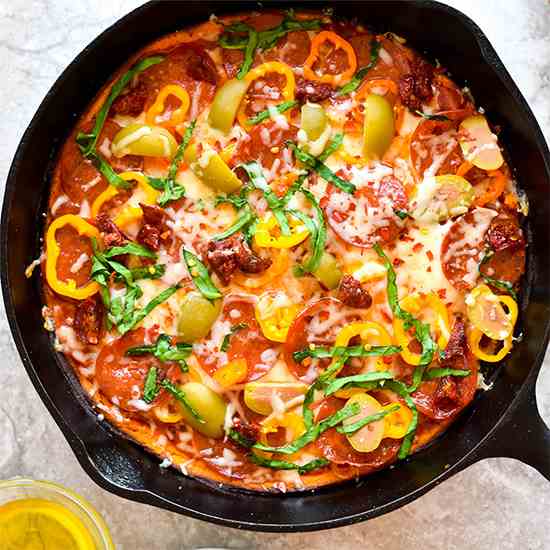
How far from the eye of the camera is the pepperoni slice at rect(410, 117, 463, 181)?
11.4 feet

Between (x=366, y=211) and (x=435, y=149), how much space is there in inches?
15.6

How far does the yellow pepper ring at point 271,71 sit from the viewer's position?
345cm

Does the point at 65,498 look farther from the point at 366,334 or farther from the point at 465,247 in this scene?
the point at 465,247

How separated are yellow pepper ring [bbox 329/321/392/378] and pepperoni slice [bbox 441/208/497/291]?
334mm

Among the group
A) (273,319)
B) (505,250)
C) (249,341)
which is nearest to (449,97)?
(505,250)

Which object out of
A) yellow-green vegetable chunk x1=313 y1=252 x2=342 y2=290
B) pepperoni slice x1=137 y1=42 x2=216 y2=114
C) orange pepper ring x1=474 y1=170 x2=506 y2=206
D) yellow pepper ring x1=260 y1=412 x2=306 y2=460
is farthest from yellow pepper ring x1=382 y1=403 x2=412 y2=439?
pepperoni slice x1=137 y1=42 x2=216 y2=114

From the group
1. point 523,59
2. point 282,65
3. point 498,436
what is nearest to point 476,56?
point 523,59

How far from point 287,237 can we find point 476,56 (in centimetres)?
101

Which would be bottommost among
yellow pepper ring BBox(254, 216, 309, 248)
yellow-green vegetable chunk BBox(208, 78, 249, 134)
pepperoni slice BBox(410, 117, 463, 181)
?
yellow pepper ring BBox(254, 216, 309, 248)

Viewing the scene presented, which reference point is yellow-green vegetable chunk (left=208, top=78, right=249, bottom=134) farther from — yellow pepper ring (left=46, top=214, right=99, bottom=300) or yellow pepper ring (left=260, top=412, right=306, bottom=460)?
yellow pepper ring (left=260, top=412, right=306, bottom=460)

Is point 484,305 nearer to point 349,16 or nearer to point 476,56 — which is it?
point 476,56

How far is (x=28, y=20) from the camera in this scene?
3.78m

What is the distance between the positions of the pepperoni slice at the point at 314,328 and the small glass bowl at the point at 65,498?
1.07 m

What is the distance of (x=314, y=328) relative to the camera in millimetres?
3438
